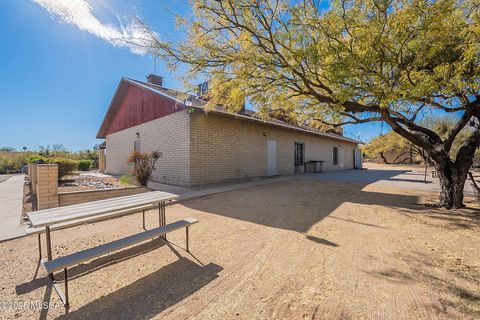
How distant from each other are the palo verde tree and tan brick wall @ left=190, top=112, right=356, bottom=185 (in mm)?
3351

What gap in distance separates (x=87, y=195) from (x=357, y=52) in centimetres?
755

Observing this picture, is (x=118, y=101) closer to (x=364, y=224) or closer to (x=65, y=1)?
(x=65, y=1)

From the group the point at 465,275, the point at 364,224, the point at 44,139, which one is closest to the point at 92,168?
the point at 44,139

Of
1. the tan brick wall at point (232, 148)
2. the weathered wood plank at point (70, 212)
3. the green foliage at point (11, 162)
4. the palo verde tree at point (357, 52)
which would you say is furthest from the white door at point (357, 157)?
the green foliage at point (11, 162)

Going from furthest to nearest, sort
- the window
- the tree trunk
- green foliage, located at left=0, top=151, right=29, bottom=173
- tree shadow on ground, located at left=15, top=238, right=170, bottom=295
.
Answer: green foliage, located at left=0, top=151, right=29, bottom=173, the window, the tree trunk, tree shadow on ground, located at left=15, top=238, right=170, bottom=295

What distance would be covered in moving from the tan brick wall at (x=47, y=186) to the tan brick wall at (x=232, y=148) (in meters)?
4.30

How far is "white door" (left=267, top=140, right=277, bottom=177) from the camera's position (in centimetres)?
1214

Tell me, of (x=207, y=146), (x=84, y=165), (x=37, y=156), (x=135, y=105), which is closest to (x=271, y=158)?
(x=207, y=146)

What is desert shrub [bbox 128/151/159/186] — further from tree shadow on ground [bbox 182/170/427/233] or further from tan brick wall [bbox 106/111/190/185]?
tree shadow on ground [bbox 182/170/427/233]

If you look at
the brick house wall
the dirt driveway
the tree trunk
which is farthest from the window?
the dirt driveway

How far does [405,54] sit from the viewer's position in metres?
4.43

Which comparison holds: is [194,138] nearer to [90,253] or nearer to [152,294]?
[90,253]

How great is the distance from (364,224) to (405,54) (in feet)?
12.1

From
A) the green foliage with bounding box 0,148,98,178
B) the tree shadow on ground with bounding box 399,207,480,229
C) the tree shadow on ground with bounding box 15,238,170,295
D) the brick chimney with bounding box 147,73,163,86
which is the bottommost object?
the tree shadow on ground with bounding box 15,238,170,295
